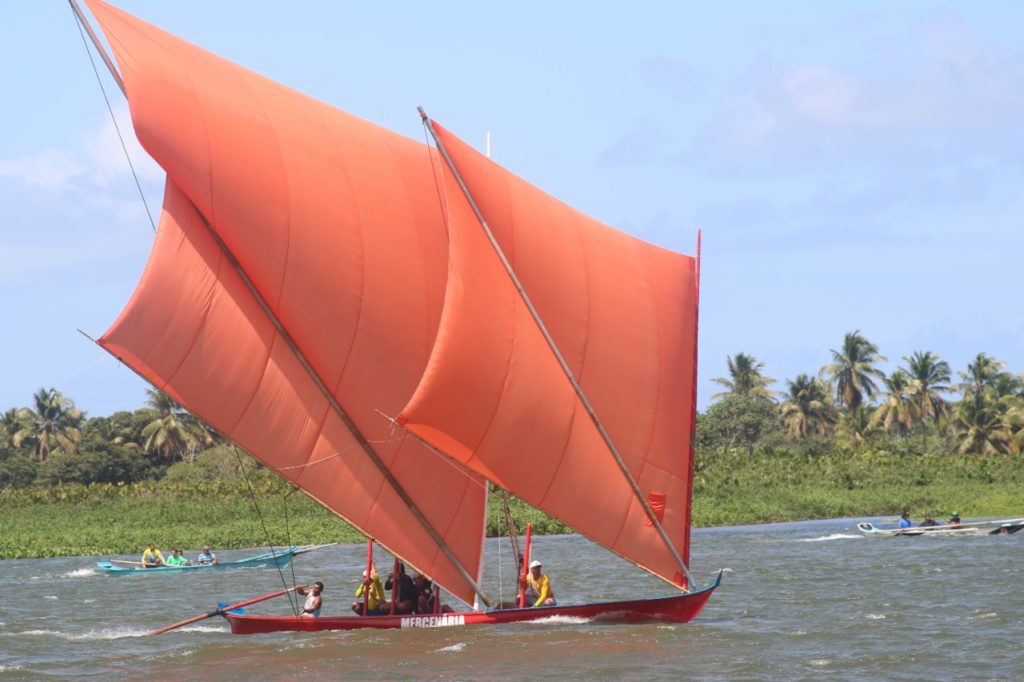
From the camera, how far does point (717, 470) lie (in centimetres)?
7988

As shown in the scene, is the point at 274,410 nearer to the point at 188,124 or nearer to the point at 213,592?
the point at 188,124

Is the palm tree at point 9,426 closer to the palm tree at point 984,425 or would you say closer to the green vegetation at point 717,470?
the green vegetation at point 717,470

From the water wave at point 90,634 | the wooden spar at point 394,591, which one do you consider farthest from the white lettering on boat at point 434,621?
the water wave at point 90,634

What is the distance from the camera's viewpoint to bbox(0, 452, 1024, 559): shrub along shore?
226 ft

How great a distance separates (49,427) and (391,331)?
9521 centimetres

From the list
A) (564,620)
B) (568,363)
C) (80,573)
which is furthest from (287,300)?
(80,573)

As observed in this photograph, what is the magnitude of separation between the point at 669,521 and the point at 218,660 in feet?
30.7

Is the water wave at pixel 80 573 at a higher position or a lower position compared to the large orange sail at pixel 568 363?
lower

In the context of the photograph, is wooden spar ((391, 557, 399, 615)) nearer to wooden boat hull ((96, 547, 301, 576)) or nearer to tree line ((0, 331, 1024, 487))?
wooden boat hull ((96, 547, 301, 576))

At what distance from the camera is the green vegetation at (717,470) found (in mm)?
71062

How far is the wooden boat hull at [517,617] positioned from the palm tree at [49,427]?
90.7 m

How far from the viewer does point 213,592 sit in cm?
4681

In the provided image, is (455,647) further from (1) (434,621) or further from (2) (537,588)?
(2) (537,588)

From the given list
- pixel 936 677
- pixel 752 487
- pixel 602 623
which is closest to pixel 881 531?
pixel 752 487
